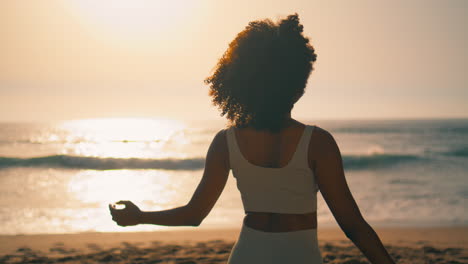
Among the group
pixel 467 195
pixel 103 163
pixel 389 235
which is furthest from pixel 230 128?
pixel 103 163

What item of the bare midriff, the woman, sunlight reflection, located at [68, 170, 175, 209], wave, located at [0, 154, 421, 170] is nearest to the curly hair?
the woman

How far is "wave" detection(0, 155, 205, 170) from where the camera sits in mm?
22734

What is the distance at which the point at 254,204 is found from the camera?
5.09 ft

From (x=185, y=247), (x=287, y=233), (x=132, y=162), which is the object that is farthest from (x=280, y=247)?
(x=132, y=162)

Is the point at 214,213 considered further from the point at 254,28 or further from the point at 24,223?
the point at 254,28

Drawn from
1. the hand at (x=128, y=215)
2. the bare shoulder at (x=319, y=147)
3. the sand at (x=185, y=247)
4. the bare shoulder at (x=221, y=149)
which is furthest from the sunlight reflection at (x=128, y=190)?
the bare shoulder at (x=319, y=147)

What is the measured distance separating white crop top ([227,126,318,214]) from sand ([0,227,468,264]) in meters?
4.92

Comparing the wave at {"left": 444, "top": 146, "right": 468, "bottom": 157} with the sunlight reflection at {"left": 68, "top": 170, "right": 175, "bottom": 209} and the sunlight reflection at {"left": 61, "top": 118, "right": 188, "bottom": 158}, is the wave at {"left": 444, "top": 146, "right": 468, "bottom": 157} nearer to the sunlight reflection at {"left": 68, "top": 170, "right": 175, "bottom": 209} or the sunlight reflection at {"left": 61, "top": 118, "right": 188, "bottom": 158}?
the sunlight reflection at {"left": 61, "top": 118, "right": 188, "bottom": 158}

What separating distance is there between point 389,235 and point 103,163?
60.6 feet

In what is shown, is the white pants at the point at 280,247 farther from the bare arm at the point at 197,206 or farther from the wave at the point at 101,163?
the wave at the point at 101,163

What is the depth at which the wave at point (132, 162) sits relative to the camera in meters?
22.7

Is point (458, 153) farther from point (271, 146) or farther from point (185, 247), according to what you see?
point (271, 146)

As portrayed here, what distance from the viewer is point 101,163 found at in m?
24.4

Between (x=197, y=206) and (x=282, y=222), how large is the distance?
0.30 m
